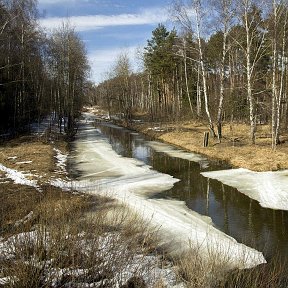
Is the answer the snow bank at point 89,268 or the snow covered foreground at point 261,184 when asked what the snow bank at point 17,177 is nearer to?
the snow covered foreground at point 261,184

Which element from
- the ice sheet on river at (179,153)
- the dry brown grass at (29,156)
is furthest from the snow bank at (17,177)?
the ice sheet on river at (179,153)

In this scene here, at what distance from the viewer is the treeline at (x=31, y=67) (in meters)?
28.1

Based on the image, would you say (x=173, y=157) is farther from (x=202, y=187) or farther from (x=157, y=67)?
(x=157, y=67)

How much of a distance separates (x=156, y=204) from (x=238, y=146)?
479 inches

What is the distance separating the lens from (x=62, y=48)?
35.0 metres

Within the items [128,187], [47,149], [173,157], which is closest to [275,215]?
[128,187]

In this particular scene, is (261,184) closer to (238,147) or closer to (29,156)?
(238,147)

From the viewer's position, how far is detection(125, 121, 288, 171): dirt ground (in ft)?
60.0

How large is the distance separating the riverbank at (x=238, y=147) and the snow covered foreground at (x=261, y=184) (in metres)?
0.92

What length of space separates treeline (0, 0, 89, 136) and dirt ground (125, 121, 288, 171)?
986 centimetres

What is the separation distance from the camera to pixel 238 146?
23.2m

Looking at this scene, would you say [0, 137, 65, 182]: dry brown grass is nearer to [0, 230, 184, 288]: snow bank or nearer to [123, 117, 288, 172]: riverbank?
[123, 117, 288, 172]: riverbank

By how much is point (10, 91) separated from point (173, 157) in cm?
1446

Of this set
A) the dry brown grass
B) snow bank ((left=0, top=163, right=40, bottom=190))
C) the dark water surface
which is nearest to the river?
the dark water surface
